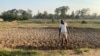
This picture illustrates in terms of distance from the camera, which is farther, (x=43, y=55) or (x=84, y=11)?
(x=84, y=11)

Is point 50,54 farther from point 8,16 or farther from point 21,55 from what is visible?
point 8,16

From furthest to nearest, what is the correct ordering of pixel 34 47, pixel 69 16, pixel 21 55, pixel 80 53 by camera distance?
pixel 69 16 < pixel 34 47 < pixel 80 53 < pixel 21 55

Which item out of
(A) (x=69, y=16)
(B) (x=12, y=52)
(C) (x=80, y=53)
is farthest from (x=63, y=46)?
(A) (x=69, y=16)

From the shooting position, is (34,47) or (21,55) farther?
(34,47)

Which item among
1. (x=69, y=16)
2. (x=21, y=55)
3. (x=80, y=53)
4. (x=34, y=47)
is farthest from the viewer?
(x=69, y=16)

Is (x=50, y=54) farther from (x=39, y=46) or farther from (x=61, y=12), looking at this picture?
(x=61, y=12)

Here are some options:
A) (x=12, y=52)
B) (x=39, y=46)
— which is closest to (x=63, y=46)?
(x=39, y=46)

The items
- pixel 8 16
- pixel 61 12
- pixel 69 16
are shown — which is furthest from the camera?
pixel 61 12

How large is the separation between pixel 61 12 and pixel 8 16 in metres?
30.1

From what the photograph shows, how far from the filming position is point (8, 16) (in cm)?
8888

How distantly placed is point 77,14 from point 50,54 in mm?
96840

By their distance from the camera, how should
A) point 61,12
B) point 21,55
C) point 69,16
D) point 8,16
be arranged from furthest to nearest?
1. point 61,12
2. point 69,16
3. point 8,16
4. point 21,55

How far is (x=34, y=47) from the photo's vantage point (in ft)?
52.3

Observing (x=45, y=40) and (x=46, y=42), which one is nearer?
(x=46, y=42)
